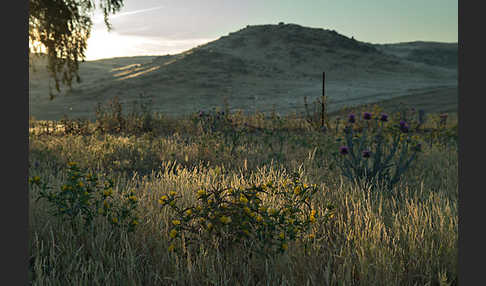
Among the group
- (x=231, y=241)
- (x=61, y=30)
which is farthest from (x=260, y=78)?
(x=231, y=241)

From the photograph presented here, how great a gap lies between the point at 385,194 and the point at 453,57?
9973 centimetres

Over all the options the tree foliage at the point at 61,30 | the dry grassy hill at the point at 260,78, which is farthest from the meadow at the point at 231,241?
the dry grassy hill at the point at 260,78

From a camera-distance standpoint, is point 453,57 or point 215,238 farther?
point 453,57

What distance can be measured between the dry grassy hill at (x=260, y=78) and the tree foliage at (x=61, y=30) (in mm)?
6670

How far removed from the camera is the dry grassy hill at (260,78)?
28250 mm

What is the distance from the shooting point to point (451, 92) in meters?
20.6

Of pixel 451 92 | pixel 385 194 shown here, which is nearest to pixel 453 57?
pixel 451 92

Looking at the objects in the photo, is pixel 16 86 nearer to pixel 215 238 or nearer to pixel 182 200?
pixel 215 238

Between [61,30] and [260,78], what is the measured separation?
34531mm

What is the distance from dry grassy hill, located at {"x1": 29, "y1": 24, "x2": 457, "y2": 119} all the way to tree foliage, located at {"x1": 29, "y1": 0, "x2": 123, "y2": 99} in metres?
6.67

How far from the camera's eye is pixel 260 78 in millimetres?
42344

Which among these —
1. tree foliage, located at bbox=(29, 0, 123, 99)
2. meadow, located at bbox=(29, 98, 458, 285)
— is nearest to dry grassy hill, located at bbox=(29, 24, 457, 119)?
tree foliage, located at bbox=(29, 0, 123, 99)

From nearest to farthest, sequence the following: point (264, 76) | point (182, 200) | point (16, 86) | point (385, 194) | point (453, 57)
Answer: point (16, 86) < point (182, 200) < point (385, 194) < point (264, 76) < point (453, 57)

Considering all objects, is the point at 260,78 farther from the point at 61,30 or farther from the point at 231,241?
the point at 231,241
